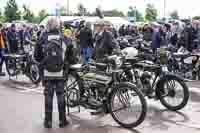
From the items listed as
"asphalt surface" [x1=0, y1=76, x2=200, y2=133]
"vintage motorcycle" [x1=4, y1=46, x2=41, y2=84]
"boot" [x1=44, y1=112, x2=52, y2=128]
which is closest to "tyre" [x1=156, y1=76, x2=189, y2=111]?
"asphalt surface" [x1=0, y1=76, x2=200, y2=133]

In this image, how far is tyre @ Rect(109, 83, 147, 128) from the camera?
7.01 metres

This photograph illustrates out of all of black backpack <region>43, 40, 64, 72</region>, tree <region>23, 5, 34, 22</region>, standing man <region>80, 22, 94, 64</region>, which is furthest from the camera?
tree <region>23, 5, 34, 22</region>

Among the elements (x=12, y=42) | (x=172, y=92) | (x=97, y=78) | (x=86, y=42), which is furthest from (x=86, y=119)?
(x=12, y=42)

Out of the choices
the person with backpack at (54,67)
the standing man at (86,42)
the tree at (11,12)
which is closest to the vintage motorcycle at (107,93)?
the person with backpack at (54,67)

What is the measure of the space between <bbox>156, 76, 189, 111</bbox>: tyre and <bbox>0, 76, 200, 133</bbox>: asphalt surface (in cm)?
15

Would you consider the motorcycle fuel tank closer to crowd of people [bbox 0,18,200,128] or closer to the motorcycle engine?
crowd of people [bbox 0,18,200,128]

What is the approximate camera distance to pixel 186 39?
1578 centimetres

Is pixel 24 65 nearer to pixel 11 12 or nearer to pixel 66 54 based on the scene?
pixel 66 54

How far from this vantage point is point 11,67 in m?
13.9

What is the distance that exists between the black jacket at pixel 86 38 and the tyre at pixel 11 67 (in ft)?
11.9

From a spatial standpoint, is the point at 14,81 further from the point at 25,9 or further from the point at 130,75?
the point at 25,9

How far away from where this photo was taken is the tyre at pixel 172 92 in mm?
8305

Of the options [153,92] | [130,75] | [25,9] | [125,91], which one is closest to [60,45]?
[125,91]

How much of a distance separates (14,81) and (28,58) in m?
0.84
